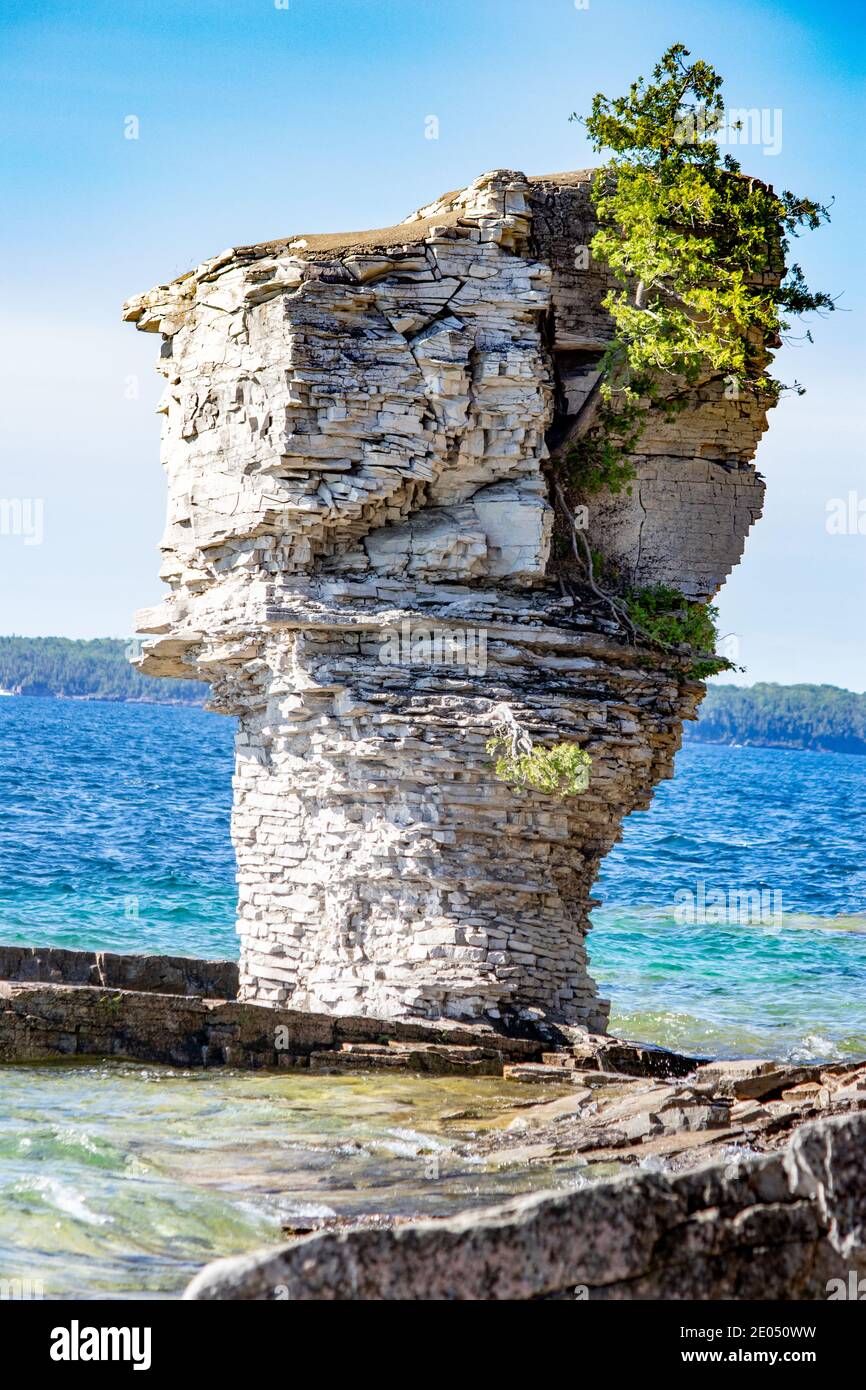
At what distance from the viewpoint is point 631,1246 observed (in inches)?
253

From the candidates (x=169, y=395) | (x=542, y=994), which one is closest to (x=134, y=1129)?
(x=542, y=994)

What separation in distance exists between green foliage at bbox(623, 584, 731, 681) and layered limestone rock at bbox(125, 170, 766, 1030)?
0.95 feet

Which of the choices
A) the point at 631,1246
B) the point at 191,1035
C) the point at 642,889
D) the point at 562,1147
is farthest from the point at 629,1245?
the point at 642,889

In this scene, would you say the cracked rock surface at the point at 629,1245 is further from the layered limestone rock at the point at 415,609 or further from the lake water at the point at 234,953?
the layered limestone rock at the point at 415,609

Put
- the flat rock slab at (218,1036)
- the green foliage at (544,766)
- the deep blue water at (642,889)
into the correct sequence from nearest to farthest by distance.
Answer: the flat rock slab at (218,1036), the green foliage at (544,766), the deep blue water at (642,889)

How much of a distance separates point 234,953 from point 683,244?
18.1 metres

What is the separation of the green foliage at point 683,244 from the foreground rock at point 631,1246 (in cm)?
1083

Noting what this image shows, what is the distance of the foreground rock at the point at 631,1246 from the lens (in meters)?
6.00

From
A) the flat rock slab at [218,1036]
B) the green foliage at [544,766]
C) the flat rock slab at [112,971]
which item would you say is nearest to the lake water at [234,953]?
the flat rock slab at [218,1036]

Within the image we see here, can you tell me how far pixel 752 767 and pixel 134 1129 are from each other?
376ft

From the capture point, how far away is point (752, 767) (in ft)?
404

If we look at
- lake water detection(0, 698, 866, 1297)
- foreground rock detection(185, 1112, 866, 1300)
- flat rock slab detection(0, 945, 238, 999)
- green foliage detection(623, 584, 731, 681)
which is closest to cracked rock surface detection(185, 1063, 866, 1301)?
foreground rock detection(185, 1112, 866, 1300)

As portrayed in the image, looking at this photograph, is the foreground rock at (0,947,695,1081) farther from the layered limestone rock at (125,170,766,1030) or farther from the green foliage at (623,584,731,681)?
the green foliage at (623,584,731,681)
